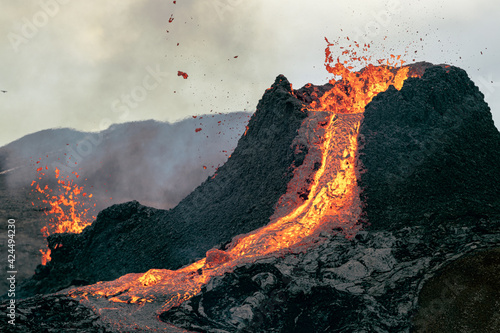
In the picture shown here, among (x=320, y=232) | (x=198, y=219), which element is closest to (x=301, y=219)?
(x=320, y=232)

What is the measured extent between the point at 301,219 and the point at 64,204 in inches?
1394

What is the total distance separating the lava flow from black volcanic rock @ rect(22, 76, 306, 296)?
0.97 m

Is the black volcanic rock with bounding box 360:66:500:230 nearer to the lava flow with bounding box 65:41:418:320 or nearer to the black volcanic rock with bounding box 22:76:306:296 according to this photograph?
the lava flow with bounding box 65:41:418:320

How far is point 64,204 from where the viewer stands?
43.8 metres

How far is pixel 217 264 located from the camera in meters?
15.6

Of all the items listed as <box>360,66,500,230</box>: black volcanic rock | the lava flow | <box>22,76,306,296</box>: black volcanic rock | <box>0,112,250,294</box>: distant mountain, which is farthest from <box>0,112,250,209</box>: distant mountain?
<box>360,66,500,230</box>: black volcanic rock

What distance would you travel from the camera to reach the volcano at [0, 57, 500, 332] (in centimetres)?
1189

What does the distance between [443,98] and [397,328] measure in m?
12.4

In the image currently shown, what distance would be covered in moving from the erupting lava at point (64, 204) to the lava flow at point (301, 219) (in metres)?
22.9

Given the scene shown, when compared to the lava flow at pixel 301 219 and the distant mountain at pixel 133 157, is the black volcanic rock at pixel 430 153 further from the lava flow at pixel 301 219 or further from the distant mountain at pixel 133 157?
the distant mountain at pixel 133 157

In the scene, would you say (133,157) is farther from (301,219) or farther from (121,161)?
(301,219)

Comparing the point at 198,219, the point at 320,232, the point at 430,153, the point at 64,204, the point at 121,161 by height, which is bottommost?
the point at 320,232

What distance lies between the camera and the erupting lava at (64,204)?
3725cm

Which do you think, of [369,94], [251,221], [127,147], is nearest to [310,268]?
[251,221]
